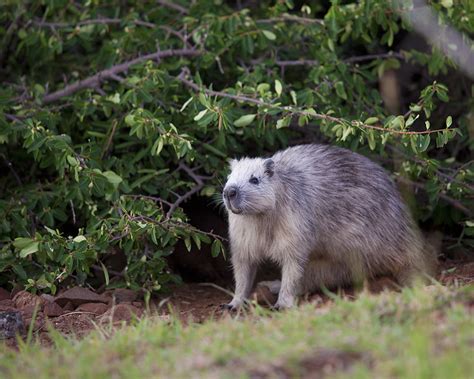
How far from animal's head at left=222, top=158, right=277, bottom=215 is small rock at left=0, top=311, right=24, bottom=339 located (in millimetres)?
1597

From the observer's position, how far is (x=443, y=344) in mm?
3568

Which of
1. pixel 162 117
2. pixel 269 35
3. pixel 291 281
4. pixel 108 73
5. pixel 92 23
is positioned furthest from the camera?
pixel 92 23

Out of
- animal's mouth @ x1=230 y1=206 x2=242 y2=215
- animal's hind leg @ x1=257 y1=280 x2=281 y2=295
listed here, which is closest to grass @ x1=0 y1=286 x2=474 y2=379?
animal's mouth @ x1=230 y1=206 x2=242 y2=215

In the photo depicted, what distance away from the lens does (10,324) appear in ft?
18.1

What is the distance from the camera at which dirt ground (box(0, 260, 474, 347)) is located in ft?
18.8

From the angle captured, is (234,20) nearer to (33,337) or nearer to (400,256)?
(400,256)

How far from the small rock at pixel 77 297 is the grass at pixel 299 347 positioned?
1626 millimetres

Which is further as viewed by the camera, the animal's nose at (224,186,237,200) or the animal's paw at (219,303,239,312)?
the animal's paw at (219,303,239,312)

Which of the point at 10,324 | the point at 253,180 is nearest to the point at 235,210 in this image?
the point at 253,180

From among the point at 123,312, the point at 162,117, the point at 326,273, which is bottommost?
the point at 123,312

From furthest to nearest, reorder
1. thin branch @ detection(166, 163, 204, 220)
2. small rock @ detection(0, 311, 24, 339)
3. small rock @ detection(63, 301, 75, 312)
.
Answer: thin branch @ detection(166, 163, 204, 220), small rock @ detection(63, 301, 75, 312), small rock @ detection(0, 311, 24, 339)

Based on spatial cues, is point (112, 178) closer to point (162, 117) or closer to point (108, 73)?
point (162, 117)

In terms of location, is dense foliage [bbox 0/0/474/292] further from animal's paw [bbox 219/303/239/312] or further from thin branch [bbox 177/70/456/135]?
animal's paw [bbox 219/303/239/312]

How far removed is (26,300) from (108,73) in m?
2.12
